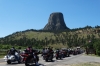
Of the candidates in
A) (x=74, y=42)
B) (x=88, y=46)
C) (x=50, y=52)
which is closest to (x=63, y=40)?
(x=74, y=42)

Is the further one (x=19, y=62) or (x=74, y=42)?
(x=74, y=42)

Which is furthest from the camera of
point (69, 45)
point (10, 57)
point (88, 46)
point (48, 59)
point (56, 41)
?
point (56, 41)

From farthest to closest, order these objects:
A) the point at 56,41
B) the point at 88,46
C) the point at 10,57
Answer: the point at 56,41 < the point at 88,46 < the point at 10,57

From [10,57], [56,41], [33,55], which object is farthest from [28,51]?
[56,41]

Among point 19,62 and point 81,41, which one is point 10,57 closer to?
point 19,62

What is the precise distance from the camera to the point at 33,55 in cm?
2042

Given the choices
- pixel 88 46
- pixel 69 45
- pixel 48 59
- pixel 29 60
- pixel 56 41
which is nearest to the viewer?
pixel 29 60

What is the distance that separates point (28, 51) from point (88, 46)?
193 ft

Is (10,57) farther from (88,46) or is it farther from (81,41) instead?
(81,41)

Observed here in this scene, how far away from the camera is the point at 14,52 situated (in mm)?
24094

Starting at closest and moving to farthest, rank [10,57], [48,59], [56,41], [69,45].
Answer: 1. [10,57]
2. [48,59]
3. [69,45]
4. [56,41]

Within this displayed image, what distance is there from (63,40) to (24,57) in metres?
162

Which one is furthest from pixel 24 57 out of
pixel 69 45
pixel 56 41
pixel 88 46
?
A: pixel 56 41

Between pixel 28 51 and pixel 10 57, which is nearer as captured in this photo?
pixel 28 51
